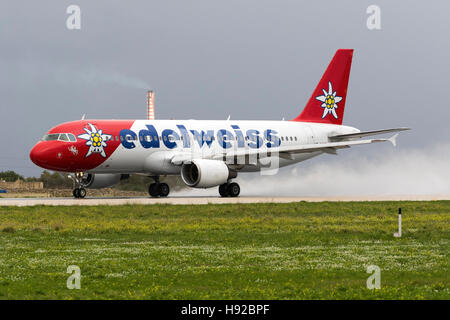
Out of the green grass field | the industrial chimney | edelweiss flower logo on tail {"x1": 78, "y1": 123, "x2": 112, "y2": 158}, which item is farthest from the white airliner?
the industrial chimney

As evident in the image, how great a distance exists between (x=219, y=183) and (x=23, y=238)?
70.6 feet

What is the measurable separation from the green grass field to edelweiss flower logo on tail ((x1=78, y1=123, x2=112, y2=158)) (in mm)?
8865

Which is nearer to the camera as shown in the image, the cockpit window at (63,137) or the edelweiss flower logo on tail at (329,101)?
the cockpit window at (63,137)

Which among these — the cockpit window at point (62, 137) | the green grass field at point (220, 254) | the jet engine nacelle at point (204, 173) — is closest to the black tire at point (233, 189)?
the jet engine nacelle at point (204, 173)

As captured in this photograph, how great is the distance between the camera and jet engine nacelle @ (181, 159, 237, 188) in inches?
1716

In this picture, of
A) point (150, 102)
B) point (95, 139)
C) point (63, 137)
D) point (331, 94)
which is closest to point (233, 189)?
point (95, 139)

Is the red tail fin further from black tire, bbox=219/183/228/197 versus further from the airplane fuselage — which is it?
black tire, bbox=219/183/228/197

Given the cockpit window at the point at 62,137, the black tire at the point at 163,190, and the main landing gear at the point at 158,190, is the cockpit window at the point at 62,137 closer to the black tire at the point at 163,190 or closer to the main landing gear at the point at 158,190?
the main landing gear at the point at 158,190

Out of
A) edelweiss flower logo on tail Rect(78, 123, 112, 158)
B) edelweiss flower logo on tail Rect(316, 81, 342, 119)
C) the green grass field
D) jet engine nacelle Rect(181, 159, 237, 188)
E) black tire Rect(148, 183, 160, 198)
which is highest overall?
edelweiss flower logo on tail Rect(316, 81, 342, 119)

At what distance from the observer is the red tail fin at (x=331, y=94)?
55.3 metres

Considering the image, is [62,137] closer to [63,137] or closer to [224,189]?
[63,137]
